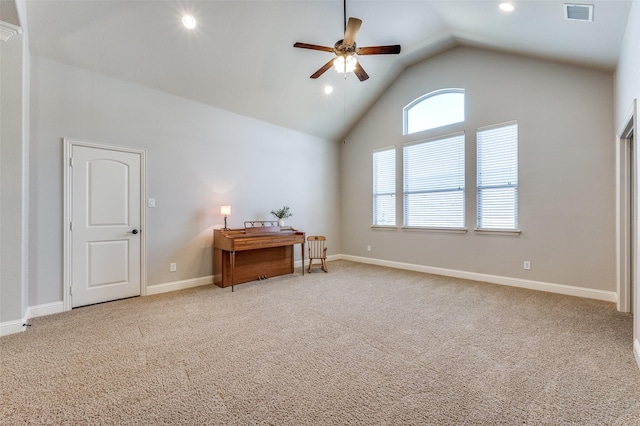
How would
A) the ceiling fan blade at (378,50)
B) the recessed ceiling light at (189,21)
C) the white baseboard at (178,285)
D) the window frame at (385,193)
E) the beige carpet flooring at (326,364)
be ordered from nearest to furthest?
the beige carpet flooring at (326,364) → the ceiling fan blade at (378,50) → the recessed ceiling light at (189,21) → the white baseboard at (178,285) → the window frame at (385,193)

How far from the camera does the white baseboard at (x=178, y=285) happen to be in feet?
12.6

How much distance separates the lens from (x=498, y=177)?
14.0 ft

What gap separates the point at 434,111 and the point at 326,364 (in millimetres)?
4752

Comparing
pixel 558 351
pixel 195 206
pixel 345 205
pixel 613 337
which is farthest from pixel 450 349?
pixel 345 205

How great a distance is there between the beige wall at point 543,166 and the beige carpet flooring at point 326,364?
687 mm

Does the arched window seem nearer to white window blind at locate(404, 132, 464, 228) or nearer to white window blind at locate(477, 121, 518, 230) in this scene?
white window blind at locate(404, 132, 464, 228)

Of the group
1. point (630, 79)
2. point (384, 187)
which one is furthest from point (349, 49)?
point (384, 187)

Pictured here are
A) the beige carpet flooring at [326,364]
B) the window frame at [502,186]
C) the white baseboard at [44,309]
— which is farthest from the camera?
the window frame at [502,186]

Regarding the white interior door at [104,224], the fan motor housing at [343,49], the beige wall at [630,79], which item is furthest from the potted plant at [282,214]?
the beige wall at [630,79]

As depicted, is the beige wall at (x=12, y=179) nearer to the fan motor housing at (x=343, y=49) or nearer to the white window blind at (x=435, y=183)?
the fan motor housing at (x=343, y=49)

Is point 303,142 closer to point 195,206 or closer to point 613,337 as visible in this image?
point 195,206

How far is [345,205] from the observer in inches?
258

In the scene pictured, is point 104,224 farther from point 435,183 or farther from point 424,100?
point 424,100

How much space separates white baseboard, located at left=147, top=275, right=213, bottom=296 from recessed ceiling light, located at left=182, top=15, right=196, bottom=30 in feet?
11.3
